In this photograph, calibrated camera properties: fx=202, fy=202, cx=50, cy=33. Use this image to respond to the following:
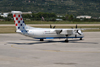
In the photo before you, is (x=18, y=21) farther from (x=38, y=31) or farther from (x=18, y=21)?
(x=38, y=31)

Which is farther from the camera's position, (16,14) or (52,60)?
(16,14)

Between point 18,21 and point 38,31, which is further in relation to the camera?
point 38,31

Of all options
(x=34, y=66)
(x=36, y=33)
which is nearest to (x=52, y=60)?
(x=34, y=66)

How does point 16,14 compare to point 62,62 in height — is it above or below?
above

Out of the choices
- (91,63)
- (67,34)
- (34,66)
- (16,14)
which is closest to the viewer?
(34,66)

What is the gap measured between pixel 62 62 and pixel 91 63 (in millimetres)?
2983

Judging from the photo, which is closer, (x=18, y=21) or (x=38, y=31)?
(x=18, y=21)

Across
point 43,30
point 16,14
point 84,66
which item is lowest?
point 84,66

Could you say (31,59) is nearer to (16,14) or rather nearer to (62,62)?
(62,62)

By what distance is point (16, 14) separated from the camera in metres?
36.3

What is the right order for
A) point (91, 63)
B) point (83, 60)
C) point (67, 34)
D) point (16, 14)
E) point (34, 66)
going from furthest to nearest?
1. point (67, 34)
2. point (16, 14)
3. point (83, 60)
4. point (91, 63)
5. point (34, 66)

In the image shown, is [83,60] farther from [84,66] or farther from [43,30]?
[43,30]

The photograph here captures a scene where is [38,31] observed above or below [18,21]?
below

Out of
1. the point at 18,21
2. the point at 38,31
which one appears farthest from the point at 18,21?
the point at 38,31
